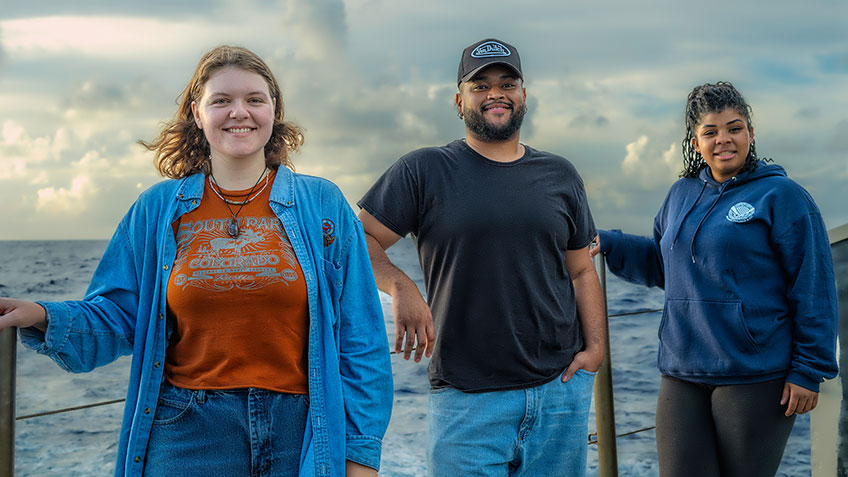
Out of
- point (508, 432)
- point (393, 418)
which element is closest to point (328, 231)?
point (508, 432)

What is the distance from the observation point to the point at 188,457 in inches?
54.6

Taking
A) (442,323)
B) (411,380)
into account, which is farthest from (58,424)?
(442,323)

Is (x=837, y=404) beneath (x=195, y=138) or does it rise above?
beneath

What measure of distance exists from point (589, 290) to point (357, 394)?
2.91 feet

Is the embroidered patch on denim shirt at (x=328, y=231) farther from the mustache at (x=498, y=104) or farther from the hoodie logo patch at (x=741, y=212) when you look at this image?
the hoodie logo patch at (x=741, y=212)

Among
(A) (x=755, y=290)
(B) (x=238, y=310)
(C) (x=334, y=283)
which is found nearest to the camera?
(B) (x=238, y=310)

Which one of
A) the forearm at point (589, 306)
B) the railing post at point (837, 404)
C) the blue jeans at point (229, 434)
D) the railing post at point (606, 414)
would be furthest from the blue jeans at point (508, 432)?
the railing post at point (837, 404)

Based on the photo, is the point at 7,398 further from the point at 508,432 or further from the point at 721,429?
the point at 721,429

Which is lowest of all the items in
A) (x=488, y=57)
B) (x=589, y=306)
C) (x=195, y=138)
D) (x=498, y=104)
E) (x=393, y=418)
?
(x=393, y=418)

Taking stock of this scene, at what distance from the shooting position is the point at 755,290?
6.86ft

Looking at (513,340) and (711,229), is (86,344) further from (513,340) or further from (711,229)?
(711,229)

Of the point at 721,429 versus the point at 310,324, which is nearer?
the point at 310,324

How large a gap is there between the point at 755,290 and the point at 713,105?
547mm

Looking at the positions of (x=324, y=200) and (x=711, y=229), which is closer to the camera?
(x=324, y=200)
